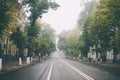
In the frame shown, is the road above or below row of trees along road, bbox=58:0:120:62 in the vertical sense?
below

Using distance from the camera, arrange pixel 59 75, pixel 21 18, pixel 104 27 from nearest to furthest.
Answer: pixel 59 75 < pixel 21 18 < pixel 104 27

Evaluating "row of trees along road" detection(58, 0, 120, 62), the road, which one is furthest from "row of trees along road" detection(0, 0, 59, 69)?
"row of trees along road" detection(58, 0, 120, 62)

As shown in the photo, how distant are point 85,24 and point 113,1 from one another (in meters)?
36.0

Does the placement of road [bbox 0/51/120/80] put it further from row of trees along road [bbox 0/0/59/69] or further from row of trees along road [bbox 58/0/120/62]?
row of trees along road [bbox 58/0/120/62]

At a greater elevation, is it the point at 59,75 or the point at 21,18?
the point at 21,18

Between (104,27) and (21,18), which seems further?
(104,27)

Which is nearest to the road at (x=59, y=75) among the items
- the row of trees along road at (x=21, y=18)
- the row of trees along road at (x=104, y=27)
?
the row of trees along road at (x=21, y=18)

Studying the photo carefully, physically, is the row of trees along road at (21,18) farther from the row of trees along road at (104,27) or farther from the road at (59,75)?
the row of trees along road at (104,27)

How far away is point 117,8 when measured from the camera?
118 feet

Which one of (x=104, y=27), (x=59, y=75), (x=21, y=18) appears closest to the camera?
(x=59, y=75)

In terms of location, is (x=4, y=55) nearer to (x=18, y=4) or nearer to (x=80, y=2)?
(x=18, y=4)

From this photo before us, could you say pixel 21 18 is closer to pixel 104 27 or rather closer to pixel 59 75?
pixel 59 75

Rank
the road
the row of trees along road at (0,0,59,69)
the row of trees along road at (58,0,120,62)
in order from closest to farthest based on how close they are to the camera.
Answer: the road → the row of trees along road at (0,0,59,69) → the row of trees along road at (58,0,120,62)

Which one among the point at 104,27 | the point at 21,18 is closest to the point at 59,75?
the point at 21,18
